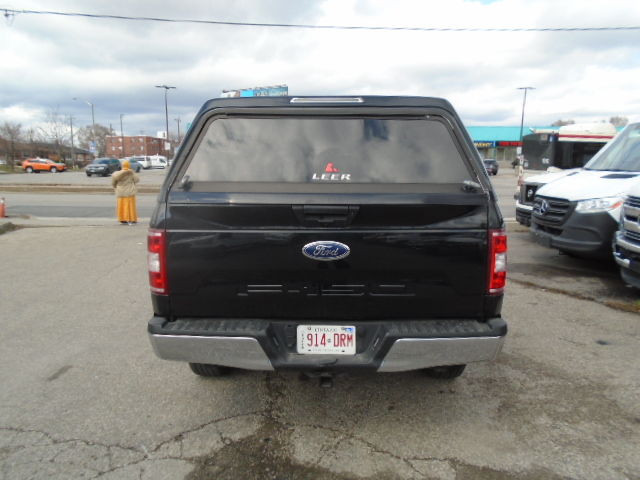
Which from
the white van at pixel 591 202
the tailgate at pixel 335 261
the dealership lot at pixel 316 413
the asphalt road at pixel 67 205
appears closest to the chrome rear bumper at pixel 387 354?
the tailgate at pixel 335 261

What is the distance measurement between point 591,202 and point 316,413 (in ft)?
16.8

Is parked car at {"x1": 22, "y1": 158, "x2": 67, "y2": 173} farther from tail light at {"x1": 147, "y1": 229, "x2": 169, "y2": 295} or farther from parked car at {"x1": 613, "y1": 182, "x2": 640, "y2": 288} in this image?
parked car at {"x1": 613, "y1": 182, "x2": 640, "y2": 288}

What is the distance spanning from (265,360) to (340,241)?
808mm

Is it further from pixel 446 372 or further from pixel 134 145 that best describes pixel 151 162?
pixel 446 372

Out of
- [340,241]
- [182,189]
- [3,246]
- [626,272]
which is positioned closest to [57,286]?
[3,246]

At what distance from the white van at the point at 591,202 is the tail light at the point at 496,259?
4265 millimetres

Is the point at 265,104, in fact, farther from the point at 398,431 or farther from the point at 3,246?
the point at 3,246

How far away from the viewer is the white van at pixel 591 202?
19.8 ft

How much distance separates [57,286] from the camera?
20.7ft

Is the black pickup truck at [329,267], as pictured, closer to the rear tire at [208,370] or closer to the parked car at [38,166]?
the rear tire at [208,370]

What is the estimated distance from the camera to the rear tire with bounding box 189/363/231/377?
3451 millimetres

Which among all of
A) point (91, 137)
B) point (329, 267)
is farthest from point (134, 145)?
point (329, 267)

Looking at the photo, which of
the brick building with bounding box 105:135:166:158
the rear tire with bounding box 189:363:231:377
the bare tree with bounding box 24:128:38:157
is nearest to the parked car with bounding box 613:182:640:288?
the rear tire with bounding box 189:363:231:377

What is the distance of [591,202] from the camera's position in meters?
6.17
